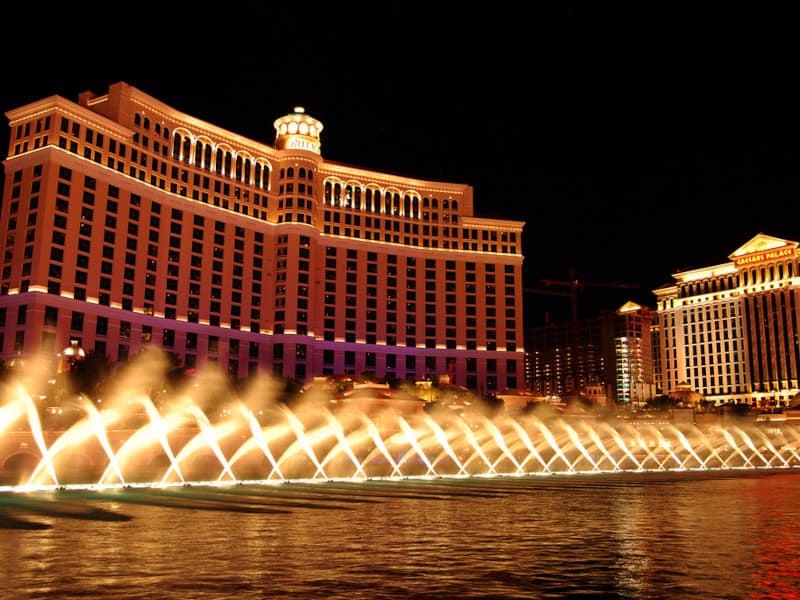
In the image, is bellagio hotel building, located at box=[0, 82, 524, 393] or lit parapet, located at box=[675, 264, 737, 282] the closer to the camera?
bellagio hotel building, located at box=[0, 82, 524, 393]

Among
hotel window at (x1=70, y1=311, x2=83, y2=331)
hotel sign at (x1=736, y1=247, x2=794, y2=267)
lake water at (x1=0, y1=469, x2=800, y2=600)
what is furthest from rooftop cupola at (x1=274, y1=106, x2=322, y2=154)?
lake water at (x1=0, y1=469, x2=800, y2=600)

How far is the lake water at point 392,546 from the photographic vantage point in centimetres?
1440

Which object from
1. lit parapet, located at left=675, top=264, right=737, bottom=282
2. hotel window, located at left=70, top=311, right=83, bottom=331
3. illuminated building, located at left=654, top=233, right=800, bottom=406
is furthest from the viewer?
lit parapet, located at left=675, top=264, right=737, bottom=282

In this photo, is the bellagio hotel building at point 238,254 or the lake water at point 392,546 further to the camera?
the bellagio hotel building at point 238,254

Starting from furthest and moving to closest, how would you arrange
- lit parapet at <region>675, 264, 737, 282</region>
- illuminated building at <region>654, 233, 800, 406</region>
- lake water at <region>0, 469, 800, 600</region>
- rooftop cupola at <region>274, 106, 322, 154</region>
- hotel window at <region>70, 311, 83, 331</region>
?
lit parapet at <region>675, 264, 737, 282</region>
illuminated building at <region>654, 233, 800, 406</region>
rooftop cupola at <region>274, 106, 322, 154</region>
hotel window at <region>70, 311, 83, 331</region>
lake water at <region>0, 469, 800, 600</region>

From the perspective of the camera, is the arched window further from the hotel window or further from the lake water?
the lake water

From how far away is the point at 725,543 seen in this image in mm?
20984

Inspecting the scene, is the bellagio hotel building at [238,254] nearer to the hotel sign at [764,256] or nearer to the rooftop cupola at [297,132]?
the rooftop cupola at [297,132]

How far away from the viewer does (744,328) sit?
180 m

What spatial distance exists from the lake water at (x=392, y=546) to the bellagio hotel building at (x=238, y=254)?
79505mm

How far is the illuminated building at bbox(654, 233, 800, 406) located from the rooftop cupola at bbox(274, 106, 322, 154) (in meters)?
111

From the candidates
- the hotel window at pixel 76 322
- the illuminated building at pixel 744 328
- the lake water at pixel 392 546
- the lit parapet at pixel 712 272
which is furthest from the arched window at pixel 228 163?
the lit parapet at pixel 712 272

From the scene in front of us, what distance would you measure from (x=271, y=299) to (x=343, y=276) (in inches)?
703

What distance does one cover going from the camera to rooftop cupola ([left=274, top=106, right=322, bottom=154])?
144625 millimetres
